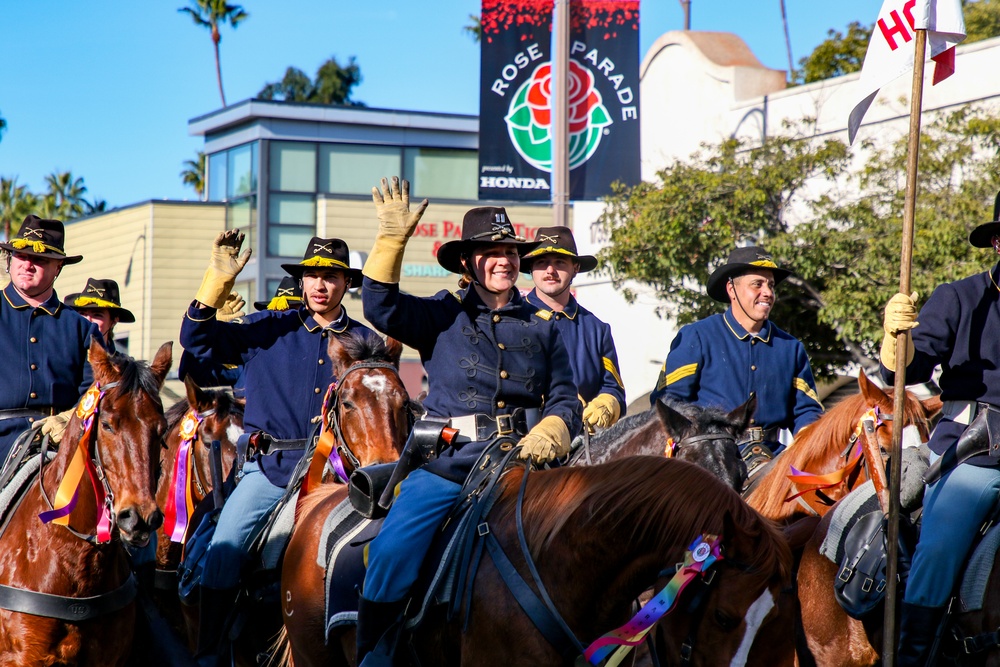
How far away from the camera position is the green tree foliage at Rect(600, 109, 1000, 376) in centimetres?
1559

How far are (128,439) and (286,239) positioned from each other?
28271mm

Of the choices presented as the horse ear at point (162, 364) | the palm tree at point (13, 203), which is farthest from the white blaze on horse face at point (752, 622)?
the palm tree at point (13, 203)

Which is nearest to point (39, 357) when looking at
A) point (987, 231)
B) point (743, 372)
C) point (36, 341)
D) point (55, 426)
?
point (36, 341)

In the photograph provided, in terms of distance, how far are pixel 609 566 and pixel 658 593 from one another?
0.32m

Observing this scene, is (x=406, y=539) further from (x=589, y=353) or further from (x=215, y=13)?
(x=215, y=13)

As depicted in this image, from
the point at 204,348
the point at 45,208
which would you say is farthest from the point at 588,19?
the point at 45,208

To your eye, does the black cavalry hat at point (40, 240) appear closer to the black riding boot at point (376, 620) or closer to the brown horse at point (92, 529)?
the brown horse at point (92, 529)

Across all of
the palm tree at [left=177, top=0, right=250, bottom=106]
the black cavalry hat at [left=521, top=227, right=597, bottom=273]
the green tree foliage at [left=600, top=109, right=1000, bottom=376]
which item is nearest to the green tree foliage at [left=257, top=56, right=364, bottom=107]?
the palm tree at [left=177, top=0, right=250, bottom=106]

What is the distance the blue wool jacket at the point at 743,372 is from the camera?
8.00 m

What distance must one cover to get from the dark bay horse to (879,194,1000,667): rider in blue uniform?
3.42 ft

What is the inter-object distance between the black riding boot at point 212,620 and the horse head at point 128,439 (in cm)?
114

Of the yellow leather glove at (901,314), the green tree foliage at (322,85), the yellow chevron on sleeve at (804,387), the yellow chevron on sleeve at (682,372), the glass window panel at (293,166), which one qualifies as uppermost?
the green tree foliage at (322,85)

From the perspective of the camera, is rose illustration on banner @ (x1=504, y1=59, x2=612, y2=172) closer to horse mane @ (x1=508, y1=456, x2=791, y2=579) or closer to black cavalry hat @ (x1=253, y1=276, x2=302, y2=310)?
black cavalry hat @ (x1=253, y1=276, x2=302, y2=310)

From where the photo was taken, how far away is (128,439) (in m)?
5.90
